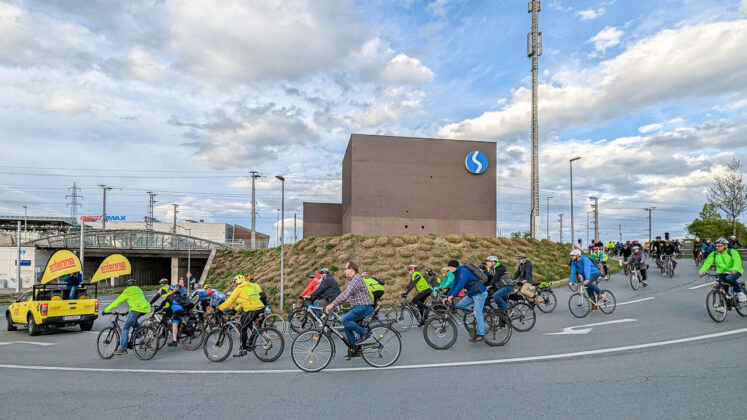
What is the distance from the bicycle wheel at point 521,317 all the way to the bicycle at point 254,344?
5734 mm

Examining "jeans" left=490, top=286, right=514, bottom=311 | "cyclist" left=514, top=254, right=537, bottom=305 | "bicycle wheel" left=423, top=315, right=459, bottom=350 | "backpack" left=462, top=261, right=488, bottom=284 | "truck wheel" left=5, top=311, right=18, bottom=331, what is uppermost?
"backpack" left=462, top=261, right=488, bottom=284

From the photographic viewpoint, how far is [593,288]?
12.5m

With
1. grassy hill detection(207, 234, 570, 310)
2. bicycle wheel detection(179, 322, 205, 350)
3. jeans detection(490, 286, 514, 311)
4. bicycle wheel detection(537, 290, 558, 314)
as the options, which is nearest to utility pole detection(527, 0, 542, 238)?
grassy hill detection(207, 234, 570, 310)

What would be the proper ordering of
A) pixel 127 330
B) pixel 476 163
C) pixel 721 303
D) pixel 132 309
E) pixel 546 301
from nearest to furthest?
pixel 132 309 < pixel 127 330 < pixel 721 303 < pixel 546 301 < pixel 476 163

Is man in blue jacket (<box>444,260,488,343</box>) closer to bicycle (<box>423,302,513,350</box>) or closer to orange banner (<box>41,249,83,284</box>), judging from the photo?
bicycle (<box>423,302,513,350</box>)

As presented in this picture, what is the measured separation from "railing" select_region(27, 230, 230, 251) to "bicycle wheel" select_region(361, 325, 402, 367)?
55.7 m

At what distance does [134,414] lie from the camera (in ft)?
18.9

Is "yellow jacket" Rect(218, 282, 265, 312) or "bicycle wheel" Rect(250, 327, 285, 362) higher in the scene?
"yellow jacket" Rect(218, 282, 265, 312)

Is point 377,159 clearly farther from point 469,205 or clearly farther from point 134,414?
point 134,414

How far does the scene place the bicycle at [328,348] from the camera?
25.5 ft

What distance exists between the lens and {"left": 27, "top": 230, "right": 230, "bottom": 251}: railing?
59.8 metres

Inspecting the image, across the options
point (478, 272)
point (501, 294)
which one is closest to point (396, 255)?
point (501, 294)

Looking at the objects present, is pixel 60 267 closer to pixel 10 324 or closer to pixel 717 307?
pixel 10 324

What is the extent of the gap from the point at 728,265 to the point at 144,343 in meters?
13.5
